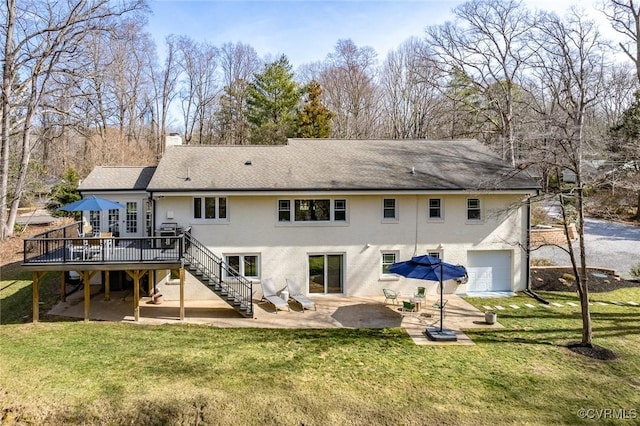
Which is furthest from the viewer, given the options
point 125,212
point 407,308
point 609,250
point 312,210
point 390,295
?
point 609,250

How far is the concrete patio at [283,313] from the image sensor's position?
41.9 feet

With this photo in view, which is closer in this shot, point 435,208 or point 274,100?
point 435,208

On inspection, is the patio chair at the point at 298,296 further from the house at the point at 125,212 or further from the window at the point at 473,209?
the window at the point at 473,209

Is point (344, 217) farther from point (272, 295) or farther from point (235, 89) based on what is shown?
point (235, 89)

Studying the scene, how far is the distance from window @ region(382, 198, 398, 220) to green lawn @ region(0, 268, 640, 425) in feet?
17.7

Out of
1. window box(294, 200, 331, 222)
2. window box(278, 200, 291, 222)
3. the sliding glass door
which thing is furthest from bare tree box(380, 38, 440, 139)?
window box(278, 200, 291, 222)

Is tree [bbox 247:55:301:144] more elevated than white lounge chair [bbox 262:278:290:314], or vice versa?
tree [bbox 247:55:301:144]

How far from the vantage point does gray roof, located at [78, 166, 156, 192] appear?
1583 centimetres

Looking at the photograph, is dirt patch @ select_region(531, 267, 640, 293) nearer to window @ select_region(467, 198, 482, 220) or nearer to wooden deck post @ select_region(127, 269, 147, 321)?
window @ select_region(467, 198, 482, 220)

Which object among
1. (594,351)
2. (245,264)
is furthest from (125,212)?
(594,351)

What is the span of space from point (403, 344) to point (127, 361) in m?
7.48

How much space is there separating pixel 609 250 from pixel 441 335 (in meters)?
19.2

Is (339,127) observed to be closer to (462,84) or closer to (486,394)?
(462,84)

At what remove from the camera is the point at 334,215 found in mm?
15914
